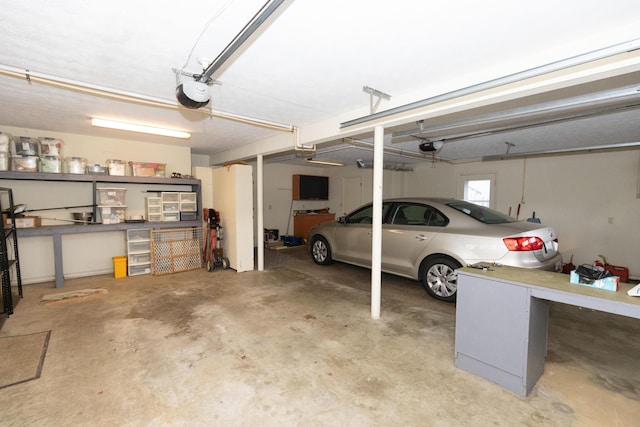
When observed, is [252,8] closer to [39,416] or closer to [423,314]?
[39,416]

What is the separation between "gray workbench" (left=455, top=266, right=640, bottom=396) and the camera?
72.9 inches

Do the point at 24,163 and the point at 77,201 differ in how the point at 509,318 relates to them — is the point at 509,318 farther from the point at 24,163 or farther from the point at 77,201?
the point at 77,201

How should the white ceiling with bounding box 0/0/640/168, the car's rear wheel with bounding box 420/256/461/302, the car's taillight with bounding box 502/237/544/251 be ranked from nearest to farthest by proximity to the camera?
the white ceiling with bounding box 0/0/640/168 → the car's taillight with bounding box 502/237/544/251 → the car's rear wheel with bounding box 420/256/461/302

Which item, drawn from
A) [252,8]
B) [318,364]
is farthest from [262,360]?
[252,8]

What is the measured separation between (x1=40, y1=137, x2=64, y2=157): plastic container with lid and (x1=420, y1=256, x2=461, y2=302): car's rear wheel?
5626 millimetres

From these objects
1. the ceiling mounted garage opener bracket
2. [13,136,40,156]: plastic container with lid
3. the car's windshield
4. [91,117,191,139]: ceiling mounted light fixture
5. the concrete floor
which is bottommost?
the concrete floor

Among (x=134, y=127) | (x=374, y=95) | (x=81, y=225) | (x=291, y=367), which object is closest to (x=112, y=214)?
(x=81, y=225)

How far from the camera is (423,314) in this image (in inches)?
131

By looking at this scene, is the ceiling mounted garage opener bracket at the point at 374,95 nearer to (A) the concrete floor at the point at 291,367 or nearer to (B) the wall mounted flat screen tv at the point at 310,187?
(A) the concrete floor at the point at 291,367

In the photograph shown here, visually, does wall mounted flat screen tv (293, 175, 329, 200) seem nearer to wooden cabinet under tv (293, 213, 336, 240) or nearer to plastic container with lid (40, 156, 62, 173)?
wooden cabinet under tv (293, 213, 336, 240)

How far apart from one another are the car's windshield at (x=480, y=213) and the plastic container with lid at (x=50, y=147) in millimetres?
5815

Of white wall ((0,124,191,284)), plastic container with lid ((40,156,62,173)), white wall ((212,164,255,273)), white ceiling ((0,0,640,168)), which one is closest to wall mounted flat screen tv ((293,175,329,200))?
white wall ((212,164,255,273))

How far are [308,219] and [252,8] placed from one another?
22.9ft

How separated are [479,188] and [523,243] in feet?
14.1
